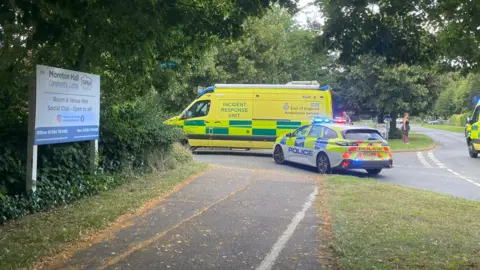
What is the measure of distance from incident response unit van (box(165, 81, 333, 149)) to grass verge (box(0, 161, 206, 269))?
8535 millimetres

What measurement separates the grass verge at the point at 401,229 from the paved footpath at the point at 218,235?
0.41 meters

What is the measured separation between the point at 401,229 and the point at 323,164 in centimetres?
671

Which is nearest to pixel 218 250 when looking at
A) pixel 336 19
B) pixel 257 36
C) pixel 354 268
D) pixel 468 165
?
pixel 354 268

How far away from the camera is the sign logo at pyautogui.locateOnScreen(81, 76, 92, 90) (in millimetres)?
7969

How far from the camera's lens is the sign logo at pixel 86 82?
7.97 metres

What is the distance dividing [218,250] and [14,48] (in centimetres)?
381

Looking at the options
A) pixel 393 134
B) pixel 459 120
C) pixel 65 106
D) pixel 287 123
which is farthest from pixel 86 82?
pixel 459 120

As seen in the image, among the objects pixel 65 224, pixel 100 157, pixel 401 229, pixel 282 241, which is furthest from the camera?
pixel 100 157

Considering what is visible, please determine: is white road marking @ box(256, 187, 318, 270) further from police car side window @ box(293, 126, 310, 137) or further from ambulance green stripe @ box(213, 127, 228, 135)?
ambulance green stripe @ box(213, 127, 228, 135)

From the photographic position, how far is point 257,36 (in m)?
24.7

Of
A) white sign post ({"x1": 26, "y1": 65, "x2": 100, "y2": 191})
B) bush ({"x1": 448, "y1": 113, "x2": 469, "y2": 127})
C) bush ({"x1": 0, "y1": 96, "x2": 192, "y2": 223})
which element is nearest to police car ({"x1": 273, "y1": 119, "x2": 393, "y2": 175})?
bush ({"x1": 0, "y1": 96, "x2": 192, "y2": 223})

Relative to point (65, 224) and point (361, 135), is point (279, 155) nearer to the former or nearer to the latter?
point (361, 135)

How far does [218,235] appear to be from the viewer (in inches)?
231

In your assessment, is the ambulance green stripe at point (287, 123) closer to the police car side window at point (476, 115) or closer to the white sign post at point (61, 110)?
the police car side window at point (476, 115)
